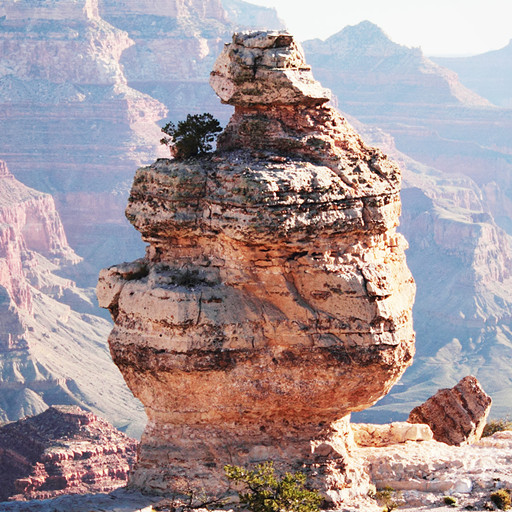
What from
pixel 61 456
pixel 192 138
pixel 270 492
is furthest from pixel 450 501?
pixel 61 456

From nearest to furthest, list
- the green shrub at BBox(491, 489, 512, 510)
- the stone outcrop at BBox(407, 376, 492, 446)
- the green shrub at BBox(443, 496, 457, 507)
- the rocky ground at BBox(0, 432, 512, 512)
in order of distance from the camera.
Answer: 1. the rocky ground at BBox(0, 432, 512, 512)
2. the green shrub at BBox(491, 489, 512, 510)
3. the green shrub at BBox(443, 496, 457, 507)
4. the stone outcrop at BBox(407, 376, 492, 446)

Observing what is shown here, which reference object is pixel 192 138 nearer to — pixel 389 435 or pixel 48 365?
pixel 389 435

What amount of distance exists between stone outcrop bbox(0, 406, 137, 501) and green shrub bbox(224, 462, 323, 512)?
48.7 m

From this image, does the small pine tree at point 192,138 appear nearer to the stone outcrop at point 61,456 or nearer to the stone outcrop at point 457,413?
the stone outcrop at point 457,413

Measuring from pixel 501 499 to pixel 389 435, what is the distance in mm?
5106

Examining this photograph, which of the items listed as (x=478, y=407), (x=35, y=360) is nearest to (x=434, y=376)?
(x=35, y=360)

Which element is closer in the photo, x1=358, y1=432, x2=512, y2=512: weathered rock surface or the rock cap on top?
the rock cap on top

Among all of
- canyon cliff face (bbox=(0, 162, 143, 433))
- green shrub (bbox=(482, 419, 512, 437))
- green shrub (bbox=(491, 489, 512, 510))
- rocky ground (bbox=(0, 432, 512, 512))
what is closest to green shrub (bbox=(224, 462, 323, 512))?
rocky ground (bbox=(0, 432, 512, 512))

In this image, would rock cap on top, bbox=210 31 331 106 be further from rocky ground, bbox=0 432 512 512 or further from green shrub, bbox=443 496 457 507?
green shrub, bbox=443 496 457 507

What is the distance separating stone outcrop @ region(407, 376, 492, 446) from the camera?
37.2m

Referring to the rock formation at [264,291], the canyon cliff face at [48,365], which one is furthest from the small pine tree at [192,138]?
the canyon cliff face at [48,365]

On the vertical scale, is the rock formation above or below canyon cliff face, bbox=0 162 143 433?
below

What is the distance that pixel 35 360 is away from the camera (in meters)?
169

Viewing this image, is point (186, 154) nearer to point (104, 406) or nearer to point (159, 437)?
point (159, 437)
